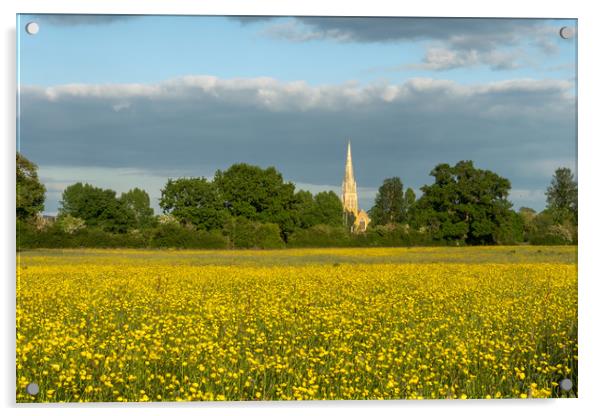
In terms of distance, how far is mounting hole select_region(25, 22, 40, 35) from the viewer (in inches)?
244

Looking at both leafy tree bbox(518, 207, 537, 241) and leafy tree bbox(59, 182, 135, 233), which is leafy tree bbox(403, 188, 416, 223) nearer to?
leafy tree bbox(518, 207, 537, 241)

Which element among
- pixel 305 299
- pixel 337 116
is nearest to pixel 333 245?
pixel 305 299

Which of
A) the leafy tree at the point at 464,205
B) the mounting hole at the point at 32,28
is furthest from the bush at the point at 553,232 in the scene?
the mounting hole at the point at 32,28

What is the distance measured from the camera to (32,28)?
6.21 m

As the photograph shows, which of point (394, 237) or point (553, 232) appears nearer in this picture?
point (553, 232)

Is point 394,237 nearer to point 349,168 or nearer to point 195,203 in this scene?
point 349,168

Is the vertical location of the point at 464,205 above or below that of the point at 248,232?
above

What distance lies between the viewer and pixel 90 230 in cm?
659

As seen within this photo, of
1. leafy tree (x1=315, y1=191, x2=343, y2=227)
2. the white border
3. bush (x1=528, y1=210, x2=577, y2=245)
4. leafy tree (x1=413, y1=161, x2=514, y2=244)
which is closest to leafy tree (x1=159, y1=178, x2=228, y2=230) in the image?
leafy tree (x1=315, y1=191, x2=343, y2=227)

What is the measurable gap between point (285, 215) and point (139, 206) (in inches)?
54.3

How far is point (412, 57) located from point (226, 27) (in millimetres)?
1694

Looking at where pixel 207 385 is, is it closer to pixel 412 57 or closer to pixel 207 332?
pixel 207 332

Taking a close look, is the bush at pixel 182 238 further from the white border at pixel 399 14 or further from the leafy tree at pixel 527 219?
the leafy tree at pixel 527 219

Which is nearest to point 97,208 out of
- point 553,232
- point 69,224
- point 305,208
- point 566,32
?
point 69,224
